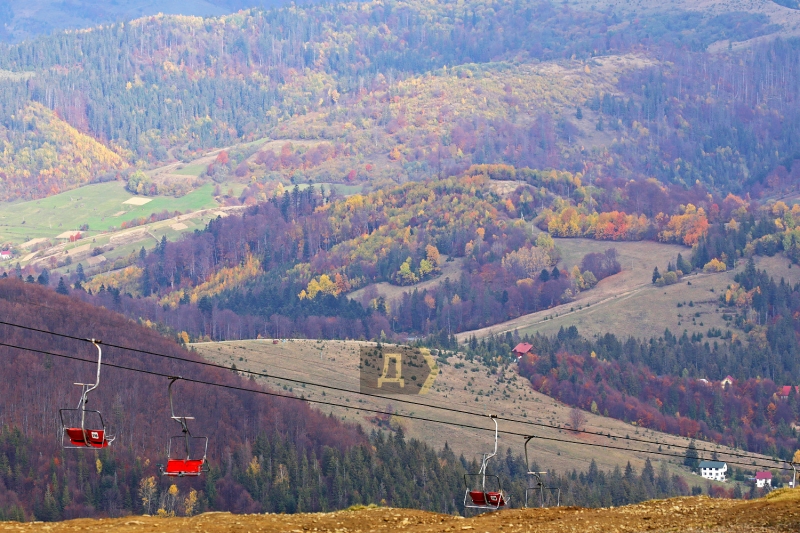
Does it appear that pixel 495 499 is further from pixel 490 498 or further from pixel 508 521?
pixel 508 521

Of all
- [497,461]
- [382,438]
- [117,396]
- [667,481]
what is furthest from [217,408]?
[667,481]

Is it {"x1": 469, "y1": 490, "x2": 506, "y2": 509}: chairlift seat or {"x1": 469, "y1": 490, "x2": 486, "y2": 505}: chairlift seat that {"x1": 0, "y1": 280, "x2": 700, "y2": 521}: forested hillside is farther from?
{"x1": 469, "y1": 490, "x2": 506, "y2": 509}: chairlift seat

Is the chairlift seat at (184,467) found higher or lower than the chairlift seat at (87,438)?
lower

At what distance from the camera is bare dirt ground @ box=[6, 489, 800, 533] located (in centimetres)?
5084

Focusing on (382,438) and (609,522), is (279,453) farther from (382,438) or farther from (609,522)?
(609,522)

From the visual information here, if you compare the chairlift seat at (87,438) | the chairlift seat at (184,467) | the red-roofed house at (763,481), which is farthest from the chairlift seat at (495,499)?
the red-roofed house at (763,481)

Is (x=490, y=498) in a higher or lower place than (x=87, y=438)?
lower

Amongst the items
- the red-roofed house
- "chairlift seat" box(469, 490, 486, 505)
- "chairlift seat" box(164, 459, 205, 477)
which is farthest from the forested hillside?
"chairlift seat" box(164, 459, 205, 477)

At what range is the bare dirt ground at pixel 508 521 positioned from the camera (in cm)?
5084

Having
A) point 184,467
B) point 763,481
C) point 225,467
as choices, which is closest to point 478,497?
point 184,467

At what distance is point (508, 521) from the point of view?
53.4 metres

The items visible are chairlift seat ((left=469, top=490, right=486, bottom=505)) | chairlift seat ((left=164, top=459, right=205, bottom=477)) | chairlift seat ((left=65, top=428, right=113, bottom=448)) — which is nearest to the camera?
chairlift seat ((left=65, top=428, right=113, bottom=448))

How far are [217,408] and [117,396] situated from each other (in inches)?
545

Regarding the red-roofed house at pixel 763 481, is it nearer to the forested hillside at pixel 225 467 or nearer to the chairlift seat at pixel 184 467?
the forested hillside at pixel 225 467
